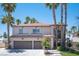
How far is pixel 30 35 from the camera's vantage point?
14219 millimetres

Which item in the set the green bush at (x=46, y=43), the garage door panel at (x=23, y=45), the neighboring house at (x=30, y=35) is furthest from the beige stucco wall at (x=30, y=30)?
the garage door panel at (x=23, y=45)

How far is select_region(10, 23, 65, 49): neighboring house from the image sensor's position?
41.8 ft

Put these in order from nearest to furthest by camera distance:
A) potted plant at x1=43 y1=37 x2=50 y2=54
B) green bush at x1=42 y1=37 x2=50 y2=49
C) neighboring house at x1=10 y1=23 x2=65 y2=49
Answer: potted plant at x1=43 y1=37 x2=50 y2=54 → green bush at x1=42 y1=37 x2=50 y2=49 → neighboring house at x1=10 y1=23 x2=65 y2=49

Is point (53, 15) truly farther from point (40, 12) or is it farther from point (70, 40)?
point (40, 12)

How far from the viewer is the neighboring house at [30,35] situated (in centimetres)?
1273

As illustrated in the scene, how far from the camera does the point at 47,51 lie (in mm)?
11516

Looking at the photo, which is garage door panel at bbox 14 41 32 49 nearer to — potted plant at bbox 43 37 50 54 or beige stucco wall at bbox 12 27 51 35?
potted plant at bbox 43 37 50 54

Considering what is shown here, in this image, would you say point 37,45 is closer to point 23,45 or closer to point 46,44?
point 46,44

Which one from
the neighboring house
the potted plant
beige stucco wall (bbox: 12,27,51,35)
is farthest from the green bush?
beige stucco wall (bbox: 12,27,51,35)

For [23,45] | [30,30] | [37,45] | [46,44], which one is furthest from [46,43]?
[30,30]

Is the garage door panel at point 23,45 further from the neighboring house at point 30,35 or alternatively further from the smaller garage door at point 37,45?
the smaller garage door at point 37,45

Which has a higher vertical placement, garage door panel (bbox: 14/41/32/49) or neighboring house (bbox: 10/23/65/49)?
neighboring house (bbox: 10/23/65/49)

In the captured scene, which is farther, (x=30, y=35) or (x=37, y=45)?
(x=30, y=35)

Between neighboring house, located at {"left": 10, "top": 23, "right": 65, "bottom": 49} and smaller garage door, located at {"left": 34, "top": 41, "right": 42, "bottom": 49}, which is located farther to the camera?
neighboring house, located at {"left": 10, "top": 23, "right": 65, "bottom": 49}
